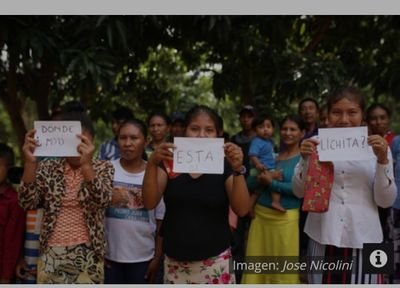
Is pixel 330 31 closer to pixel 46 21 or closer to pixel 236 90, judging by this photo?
pixel 236 90

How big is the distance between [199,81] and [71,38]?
5608 mm

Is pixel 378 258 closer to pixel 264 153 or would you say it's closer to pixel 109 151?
pixel 264 153

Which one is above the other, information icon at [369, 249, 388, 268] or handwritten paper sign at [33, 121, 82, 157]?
handwritten paper sign at [33, 121, 82, 157]

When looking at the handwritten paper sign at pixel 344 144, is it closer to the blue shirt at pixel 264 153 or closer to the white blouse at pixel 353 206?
the white blouse at pixel 353 206

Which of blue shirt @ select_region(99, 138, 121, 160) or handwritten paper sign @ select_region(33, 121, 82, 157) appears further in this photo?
blue shirt @ select_region(99, 138, 121, 160)

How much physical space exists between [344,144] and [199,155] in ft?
2.40

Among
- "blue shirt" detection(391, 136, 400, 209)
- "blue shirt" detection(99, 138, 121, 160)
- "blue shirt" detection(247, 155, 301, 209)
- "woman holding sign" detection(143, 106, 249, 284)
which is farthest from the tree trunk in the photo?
"blue shirt" detection(391, 136, 400, 209)

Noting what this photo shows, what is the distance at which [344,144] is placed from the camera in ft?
8.00

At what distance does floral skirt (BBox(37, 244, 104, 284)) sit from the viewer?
97.1 inches

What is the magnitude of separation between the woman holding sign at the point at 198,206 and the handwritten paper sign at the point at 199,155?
0.13ft

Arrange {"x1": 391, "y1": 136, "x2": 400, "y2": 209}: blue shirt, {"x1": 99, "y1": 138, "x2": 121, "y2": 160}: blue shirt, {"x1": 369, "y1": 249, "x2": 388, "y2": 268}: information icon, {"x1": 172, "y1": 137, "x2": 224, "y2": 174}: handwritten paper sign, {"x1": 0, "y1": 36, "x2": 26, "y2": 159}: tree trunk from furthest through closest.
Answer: {"x1": 0, "y1": 36, "x2": 26, "y2": 159}: tree trunk, {"x1": 99, "y1": 138, "x2": 121, "y2": 160}: blue shirt, {"x1": 391, "y1": 136, "x2": 400, "y2": 209}: blue shirt, {"x1": 369, "y1": 249, "x2": 388, "y2": 268}: information icon, {"x1": 172, "y1": 137, "x2": 224, "y2": 174}: handwritten paper sign

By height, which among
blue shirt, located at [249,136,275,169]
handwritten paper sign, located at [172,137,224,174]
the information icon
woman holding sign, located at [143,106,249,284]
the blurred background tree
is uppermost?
the blurred background tree

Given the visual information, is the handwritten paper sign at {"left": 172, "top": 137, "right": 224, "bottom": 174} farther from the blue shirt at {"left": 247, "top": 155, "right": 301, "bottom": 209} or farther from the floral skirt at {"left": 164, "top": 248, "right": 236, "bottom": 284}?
the blue shirt at {"left": 247, "top": 155, "right": 301, "bottom": 209}

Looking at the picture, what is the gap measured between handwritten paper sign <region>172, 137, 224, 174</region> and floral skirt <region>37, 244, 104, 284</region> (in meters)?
0.65
